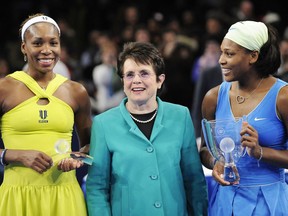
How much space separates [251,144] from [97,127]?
823 mm

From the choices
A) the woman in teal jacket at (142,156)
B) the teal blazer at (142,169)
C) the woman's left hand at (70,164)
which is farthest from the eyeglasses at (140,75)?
the woman's left hand at (70,164)

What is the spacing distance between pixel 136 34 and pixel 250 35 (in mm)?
6468

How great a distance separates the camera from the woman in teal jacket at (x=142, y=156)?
13.4ft

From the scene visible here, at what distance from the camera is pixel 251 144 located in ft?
12.8

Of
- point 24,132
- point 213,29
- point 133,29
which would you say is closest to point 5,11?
point 133,29

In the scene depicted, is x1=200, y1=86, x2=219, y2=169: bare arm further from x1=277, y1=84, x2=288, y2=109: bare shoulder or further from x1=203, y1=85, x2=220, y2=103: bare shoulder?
x1=277, y1=84, x2=288, y2=109: bare shoulder

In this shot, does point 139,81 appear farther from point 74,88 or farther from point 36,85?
point 36,85

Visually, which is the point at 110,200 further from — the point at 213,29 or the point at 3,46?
the point at 3,46

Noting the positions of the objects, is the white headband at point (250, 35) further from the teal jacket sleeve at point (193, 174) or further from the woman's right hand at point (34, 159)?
the woman's right hand at point (34, 159)

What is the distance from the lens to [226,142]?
12.7 feet

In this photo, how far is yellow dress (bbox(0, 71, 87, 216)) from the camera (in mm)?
4215

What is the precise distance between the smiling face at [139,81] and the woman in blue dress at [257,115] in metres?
0.38

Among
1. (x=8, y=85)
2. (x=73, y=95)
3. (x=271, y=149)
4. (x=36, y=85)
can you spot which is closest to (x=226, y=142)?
(x=271, y=149)

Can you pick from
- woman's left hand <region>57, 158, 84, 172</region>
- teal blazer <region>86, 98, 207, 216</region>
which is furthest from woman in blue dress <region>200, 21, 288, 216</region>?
woman's left hand <region>57, 158, 84, 172</region>
